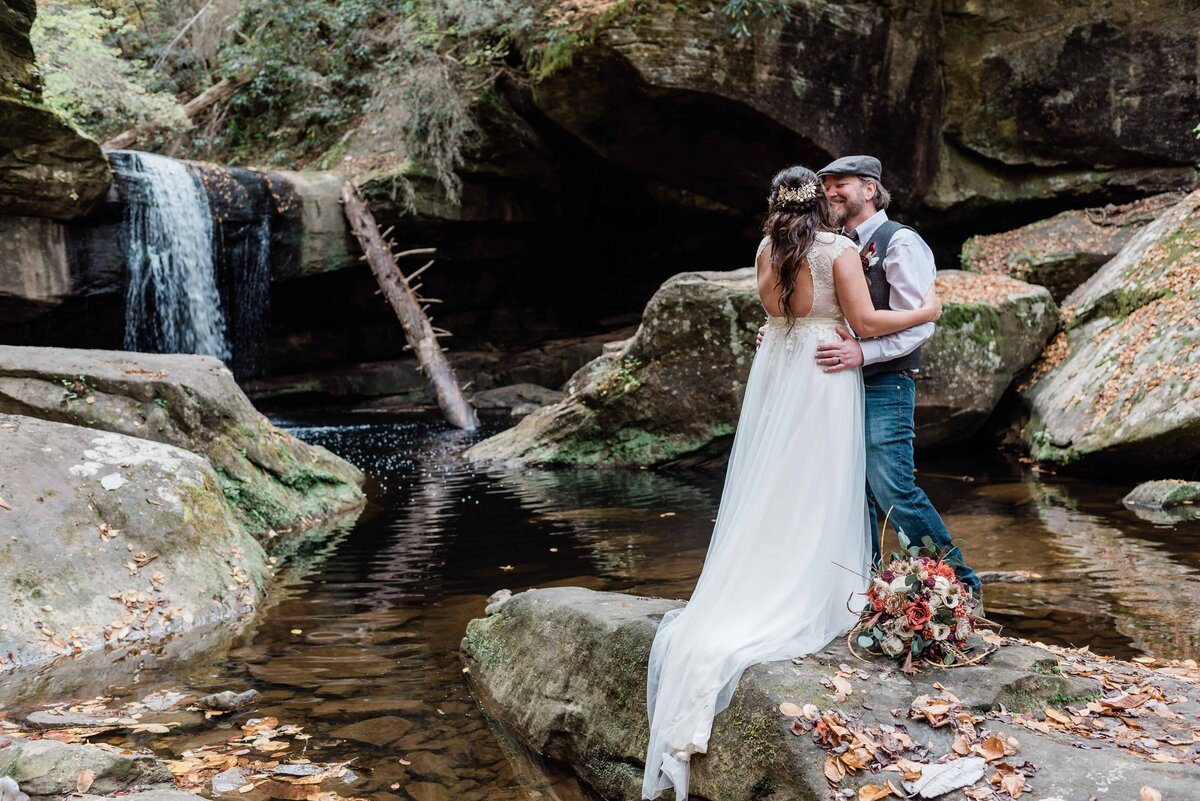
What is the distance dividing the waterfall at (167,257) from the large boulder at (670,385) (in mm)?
6803

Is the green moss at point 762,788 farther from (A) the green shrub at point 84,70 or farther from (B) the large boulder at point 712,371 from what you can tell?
(A) the green shrub at point 84,70

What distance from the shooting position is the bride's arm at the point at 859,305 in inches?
154

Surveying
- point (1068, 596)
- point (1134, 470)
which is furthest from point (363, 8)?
point (1068, 596)

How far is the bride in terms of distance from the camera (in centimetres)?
365

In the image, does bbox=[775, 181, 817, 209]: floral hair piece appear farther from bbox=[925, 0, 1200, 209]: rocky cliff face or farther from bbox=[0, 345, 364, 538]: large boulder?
bbox=[925, 0, 1200, 209]: rocky cliff face

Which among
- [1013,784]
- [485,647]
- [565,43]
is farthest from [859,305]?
[565,43]

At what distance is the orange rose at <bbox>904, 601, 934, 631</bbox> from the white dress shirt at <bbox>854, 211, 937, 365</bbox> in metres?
1.07

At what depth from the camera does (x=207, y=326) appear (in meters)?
16.1

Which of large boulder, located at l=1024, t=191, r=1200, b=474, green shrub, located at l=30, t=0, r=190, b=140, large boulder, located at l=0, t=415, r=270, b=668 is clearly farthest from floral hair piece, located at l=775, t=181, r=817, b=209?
green shrub, located at l=30, t=0, r=190, b=140

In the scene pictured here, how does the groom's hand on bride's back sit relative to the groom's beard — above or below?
below

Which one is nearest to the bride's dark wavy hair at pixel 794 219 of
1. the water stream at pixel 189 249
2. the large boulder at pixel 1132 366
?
the large boulder at pixel 1132 366

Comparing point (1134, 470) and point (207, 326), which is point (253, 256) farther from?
point (1134, 470)

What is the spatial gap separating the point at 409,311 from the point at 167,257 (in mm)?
3886

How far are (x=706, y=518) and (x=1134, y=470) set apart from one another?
14.0 ft
